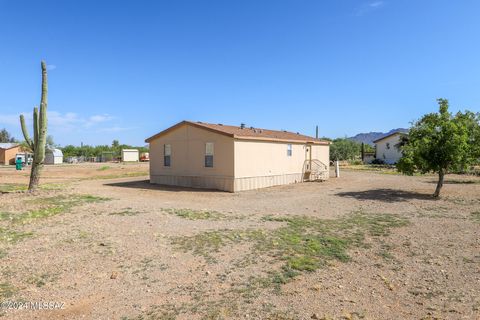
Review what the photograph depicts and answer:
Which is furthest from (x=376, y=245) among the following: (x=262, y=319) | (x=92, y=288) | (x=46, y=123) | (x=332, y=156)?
(x=332, y=156)

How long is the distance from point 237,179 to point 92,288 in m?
11.8

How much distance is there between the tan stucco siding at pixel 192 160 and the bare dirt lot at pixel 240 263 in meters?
5.93

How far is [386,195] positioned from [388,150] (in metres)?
29.0

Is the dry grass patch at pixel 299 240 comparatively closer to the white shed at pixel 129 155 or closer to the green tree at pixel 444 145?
the green tree at pixel 444 145

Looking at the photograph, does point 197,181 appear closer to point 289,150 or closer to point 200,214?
point 289,150

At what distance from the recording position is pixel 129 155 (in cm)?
6269

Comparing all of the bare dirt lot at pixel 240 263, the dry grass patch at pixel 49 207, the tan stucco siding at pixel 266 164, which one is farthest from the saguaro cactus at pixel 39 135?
the tan stucco siding at pixel 266 164

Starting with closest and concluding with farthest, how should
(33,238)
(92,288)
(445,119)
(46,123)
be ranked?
(92,288) → (33,238) → (445,119) → (46,123)

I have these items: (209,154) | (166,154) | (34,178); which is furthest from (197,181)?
(34,178)

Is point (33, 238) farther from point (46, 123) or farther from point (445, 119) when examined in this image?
point (445, 119)

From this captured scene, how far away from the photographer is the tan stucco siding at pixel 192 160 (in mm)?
16562

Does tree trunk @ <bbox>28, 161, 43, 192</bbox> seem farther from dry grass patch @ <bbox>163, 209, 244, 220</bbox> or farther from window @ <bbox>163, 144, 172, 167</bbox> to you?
dry grass patch @ <bbox>163, 209, 244, 220</bbox>

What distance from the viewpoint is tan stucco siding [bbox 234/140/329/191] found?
1659 centimetres

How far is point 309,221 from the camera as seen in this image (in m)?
9.09
